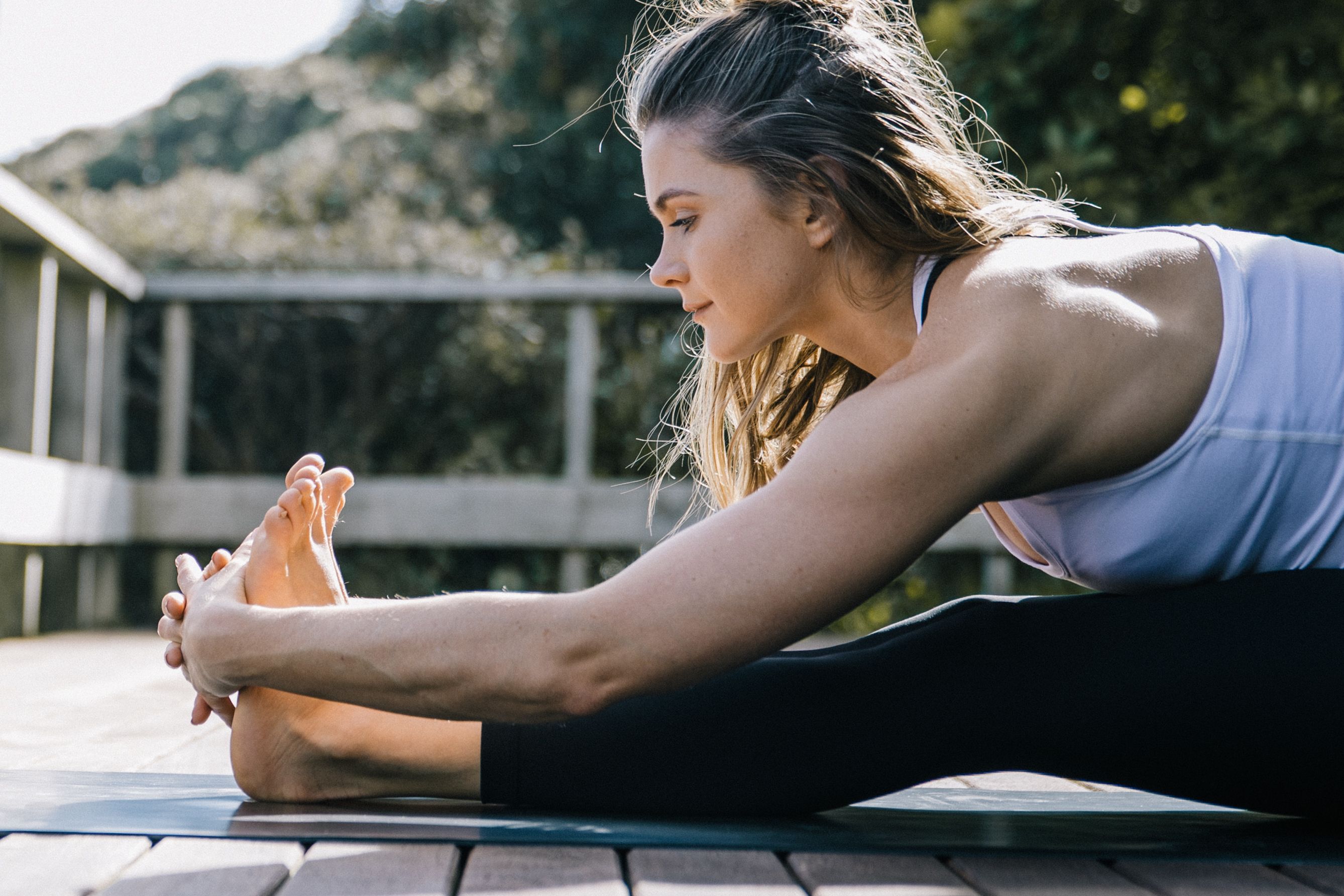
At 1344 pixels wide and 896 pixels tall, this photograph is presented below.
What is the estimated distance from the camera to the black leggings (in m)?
1.32

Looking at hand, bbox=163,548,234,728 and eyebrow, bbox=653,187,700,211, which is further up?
eyebrow, bbox=653,187,700,211

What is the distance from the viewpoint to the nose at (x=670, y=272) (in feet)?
5.08

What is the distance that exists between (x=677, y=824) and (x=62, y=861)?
24.1 inches

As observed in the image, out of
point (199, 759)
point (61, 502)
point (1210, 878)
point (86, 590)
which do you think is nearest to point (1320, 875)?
point (1210, 878)

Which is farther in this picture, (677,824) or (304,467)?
(304,467)

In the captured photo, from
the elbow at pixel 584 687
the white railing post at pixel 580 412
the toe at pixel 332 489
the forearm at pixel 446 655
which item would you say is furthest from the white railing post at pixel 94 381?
the elbow at pixel 584 687

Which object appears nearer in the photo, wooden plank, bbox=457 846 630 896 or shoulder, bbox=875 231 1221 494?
wooden plank, bbox=457 846 630 896

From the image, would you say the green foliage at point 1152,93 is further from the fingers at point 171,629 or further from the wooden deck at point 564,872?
the fingers at point 171,629

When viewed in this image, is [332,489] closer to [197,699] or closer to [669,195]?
[197,699]

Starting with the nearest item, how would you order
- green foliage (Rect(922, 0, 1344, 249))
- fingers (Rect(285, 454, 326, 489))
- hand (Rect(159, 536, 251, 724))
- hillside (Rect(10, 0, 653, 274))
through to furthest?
1. hand (Rect(159, 536, 251, 724))
2. fingers (Rect(285, 454, 326, 489))
3. green foliage (Rect(922, 0, 1344, 249))
4. hillside (Rect(10, 0, 653, 274))

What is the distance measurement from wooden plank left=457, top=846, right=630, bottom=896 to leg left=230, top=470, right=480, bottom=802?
0.26 meters

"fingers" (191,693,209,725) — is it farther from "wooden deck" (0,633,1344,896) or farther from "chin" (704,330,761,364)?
"chin" (704,330,761,364)

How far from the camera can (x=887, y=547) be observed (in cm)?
121

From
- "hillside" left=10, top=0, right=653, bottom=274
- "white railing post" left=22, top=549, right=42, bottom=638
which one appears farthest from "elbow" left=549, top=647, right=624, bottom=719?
"hillside" left=10, top=0, right=653, bottom=274
